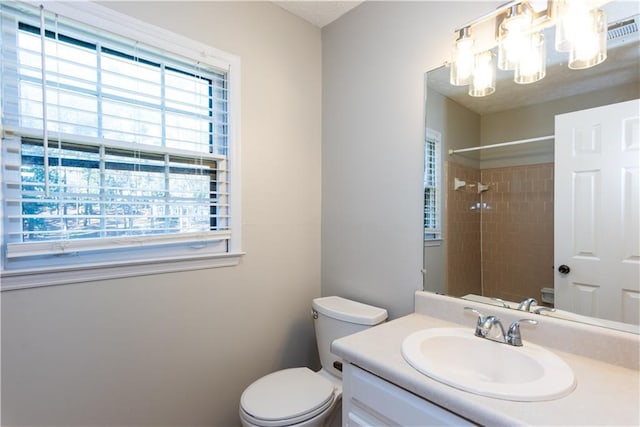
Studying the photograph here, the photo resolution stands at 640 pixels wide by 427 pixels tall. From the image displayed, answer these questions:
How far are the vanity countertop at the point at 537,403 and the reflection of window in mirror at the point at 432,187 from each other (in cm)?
55

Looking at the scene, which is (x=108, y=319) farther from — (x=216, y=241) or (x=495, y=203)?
(x=495, y=203)

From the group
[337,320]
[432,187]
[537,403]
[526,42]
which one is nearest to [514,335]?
[537,403]

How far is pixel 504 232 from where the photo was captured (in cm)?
119

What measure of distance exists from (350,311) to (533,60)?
4.20ft


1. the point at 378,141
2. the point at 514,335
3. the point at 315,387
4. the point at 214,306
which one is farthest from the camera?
the point at 378,141

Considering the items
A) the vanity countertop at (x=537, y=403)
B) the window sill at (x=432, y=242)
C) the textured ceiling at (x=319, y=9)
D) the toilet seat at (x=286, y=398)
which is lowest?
the toilet seat at (x=286, y=398)

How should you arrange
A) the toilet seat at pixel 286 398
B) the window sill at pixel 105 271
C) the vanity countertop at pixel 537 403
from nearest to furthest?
the vanity countertop at pixel 537 403 → the window sill at pixel 105 271 → the toilet seat at pixel 286 398

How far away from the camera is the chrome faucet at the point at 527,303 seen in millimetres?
1093

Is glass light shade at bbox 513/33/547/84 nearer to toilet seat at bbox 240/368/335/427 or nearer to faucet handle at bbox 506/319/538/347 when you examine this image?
faucet handle at bbox 506/319/538/347

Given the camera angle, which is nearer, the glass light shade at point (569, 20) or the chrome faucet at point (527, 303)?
the glass light shade at point (569, 20)

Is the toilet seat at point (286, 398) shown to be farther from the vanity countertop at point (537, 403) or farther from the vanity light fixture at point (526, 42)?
the vanity light fixture at point (526, 42)

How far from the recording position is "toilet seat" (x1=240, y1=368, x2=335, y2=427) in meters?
1.20

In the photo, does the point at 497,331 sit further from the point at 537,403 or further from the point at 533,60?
the point at 533,60

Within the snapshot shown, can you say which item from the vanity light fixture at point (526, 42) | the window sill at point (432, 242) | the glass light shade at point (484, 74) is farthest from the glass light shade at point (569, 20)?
the window sill at point (432, 242)
